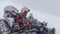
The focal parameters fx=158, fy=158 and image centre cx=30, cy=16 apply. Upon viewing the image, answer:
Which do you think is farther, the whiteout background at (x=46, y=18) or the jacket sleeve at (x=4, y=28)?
the whiteout background at (x=46, y=18)

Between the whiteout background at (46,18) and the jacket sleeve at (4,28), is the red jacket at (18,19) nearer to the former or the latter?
the jacket sleeve at (4,28)

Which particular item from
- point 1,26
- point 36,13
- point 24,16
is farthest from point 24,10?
point 36,13

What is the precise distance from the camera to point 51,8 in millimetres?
1153

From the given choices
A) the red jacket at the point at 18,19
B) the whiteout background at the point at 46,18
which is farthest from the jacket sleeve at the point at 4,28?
the whiteout background at the point at 46,18

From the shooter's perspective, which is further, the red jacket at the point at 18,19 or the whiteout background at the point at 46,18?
the whiteout background at the point at 46,18

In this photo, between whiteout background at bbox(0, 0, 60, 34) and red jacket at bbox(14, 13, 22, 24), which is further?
whiteout background at bbox(0, 0, 60, 34)

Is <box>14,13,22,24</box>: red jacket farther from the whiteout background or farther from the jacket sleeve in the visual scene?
the whiteout background

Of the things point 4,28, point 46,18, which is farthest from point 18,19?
point 46,18

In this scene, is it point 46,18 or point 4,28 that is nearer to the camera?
point 4,28

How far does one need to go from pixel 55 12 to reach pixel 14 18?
1.35ft

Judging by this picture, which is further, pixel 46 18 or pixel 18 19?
pixel 46 18

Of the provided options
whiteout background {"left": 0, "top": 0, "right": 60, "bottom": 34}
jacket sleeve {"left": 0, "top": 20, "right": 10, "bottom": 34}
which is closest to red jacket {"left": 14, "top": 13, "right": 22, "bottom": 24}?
jacket sleeve {"left": 0, "top": 20, "right": 10, "bottom": 34}

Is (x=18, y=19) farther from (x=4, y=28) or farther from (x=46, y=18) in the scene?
(x=46, y=18)

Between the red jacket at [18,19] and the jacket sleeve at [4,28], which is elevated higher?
the red jacket at [18,19]
